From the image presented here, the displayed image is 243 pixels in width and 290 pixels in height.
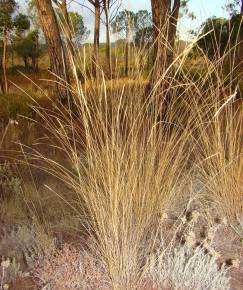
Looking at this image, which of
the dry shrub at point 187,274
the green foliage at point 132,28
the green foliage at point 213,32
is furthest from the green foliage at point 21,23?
the dry shrub at point 187,274

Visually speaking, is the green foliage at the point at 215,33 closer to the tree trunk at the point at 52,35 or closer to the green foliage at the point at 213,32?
the green foliage at the point at 213,32

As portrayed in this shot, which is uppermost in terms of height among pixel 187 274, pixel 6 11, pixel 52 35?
pixel 6 11

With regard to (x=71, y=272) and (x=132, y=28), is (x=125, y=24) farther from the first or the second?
(x=71, y=272)

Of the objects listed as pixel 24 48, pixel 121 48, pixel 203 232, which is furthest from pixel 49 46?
pixel 24 48

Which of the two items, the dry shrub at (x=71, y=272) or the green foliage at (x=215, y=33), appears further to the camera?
the green foliage at (x=215, y=33)

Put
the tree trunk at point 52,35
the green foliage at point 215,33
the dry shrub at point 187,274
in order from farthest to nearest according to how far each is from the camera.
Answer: the tree trunk at point 52,35 < the green foliage at point 215,33 < the dry shrub at point 187,274

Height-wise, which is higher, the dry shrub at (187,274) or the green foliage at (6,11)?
the green foliage at (6,11)

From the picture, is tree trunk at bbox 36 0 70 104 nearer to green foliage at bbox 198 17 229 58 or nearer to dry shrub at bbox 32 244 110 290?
green foliage at bbox 198 17 229 58

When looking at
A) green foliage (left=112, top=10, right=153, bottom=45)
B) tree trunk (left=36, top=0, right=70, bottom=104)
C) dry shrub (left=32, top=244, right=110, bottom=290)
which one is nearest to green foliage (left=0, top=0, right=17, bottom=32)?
tree trunk (left=36, top=0, right=70, bottom=104)

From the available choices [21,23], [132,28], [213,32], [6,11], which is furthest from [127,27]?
[21,23]

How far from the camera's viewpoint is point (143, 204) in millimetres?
2598

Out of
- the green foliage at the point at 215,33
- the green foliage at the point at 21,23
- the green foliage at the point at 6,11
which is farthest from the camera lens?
the green foliage at the point at 21,23

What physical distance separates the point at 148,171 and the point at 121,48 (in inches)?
28.3

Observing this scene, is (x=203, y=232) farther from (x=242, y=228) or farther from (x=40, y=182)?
(x=40, y=182)
